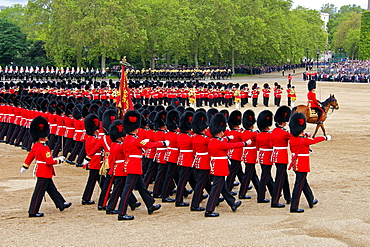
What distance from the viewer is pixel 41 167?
7707 mm

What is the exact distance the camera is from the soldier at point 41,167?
7.61 m

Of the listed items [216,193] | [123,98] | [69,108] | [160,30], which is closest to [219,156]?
[216,193]

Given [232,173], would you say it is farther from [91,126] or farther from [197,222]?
[91,126]

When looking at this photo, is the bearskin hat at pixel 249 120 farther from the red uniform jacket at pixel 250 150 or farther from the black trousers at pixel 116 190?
the black trousers at pixel 116 190

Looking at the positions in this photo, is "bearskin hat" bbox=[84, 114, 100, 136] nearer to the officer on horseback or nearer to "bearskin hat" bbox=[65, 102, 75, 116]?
"bearskin hat" bbox=[65, 102, 75, 116]

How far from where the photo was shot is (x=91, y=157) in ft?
27.0

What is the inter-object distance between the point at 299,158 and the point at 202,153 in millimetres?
1386

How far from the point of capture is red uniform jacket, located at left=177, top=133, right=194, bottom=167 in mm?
8117

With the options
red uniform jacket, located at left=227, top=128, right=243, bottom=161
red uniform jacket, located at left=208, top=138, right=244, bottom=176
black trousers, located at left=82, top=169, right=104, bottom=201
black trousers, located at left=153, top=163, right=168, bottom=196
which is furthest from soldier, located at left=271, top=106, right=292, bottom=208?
black trousers, located at left=82, top=169, right=104, bottom=201

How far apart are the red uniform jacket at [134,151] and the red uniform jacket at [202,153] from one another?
0.68 metres

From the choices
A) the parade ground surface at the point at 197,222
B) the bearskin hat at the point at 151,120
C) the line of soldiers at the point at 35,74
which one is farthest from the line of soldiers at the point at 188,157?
the line of soldiers at the point at 35,74

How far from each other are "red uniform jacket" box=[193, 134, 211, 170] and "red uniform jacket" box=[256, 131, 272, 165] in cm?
95

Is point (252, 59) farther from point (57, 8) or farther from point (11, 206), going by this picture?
point (11, 206)

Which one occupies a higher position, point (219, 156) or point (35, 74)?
point (35, 74)
